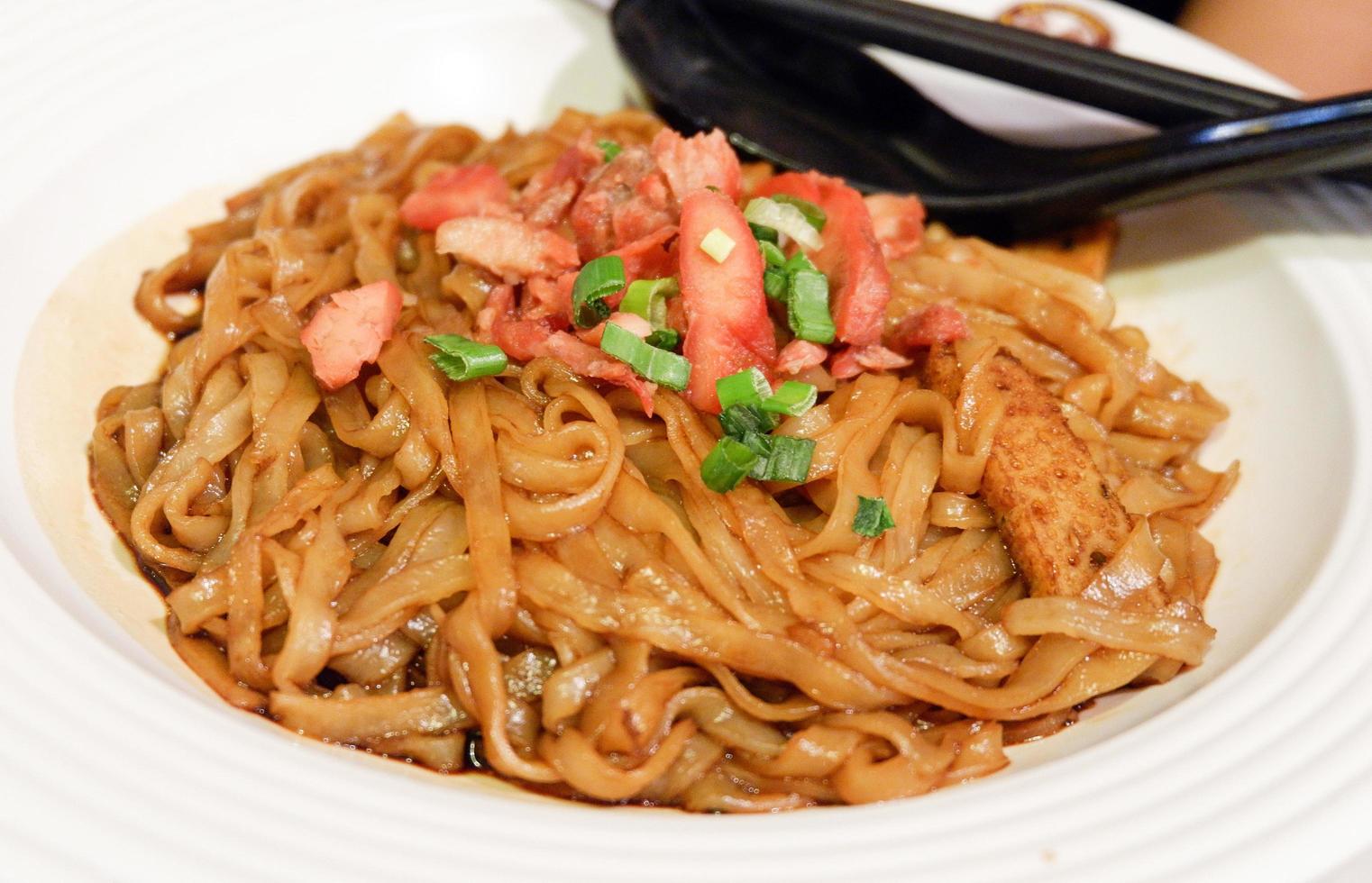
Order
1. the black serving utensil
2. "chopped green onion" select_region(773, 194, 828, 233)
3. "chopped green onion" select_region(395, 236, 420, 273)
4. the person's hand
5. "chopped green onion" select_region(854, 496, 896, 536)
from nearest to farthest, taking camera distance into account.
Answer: "chopped green onion" select_region(854, 496, 896, 536)
"chopped green onion" select_region(773, 194, 828, 233)
"chopped green onion" select_region(395, 236, 420, 273)
the black serving utensil
the person's hand

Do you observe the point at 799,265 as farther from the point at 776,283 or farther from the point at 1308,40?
the point at 1308,40

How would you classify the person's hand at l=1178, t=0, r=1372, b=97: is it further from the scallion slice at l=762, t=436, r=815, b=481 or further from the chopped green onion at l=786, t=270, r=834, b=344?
the scallion slice at l=762, t=436, r=815, b=481

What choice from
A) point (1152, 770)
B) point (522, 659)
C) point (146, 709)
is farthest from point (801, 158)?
point (146, 709)

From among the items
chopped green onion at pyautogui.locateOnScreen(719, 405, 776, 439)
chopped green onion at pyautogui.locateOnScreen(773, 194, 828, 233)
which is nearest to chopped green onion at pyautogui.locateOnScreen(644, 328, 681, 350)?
chopped green onion at pyautogui.locateOnScreen(719, 405, 776, 439)

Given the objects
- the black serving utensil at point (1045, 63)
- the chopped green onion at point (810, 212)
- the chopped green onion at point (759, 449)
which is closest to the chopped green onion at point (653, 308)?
the chopped green onion at point (759, 449)

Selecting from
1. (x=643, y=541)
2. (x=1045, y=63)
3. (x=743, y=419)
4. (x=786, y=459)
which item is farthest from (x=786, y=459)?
(x=1045, y=63)
